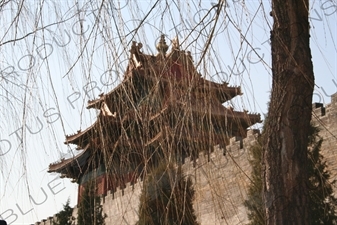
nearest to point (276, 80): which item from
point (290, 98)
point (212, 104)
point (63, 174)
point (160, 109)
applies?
point (290, 98)

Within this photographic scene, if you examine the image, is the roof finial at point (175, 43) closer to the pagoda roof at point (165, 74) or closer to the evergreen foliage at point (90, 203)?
the pagoda roof at point (165, 74)

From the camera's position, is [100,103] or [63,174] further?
[63,174]

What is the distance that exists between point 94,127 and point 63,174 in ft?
1.01

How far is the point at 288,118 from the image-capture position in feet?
5.82

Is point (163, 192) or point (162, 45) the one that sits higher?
point (162, 45)

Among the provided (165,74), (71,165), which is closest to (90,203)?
(71,165)

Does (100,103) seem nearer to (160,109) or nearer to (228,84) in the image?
(160,109)

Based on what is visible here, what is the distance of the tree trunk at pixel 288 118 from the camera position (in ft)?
5.60

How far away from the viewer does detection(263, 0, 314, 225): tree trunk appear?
1.71m

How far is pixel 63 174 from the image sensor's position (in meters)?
2.05

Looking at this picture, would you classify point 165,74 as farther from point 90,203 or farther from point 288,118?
point 90,203

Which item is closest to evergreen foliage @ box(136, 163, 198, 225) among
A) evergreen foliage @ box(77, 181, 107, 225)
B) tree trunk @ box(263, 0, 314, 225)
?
evergreen foliage @ box(77, 181, 107, 225)

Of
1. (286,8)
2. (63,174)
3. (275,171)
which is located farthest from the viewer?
(63,174)

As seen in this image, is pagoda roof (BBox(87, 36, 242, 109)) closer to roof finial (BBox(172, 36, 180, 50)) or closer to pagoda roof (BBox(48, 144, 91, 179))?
roof finial (BBox(172, 36, 180, 50))
